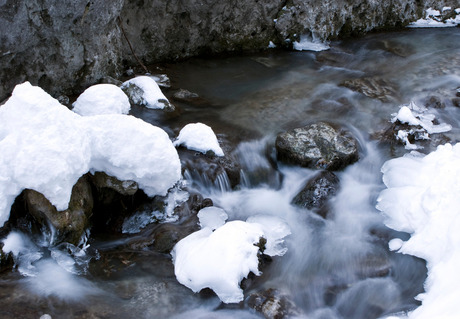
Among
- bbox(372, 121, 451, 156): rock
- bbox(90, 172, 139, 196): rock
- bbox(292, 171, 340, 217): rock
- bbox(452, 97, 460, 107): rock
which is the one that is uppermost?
bbox(90, 172, 139, 196): rock

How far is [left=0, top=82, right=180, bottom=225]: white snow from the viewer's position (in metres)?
4.19

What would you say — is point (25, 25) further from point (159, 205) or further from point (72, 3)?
point (159, 205)

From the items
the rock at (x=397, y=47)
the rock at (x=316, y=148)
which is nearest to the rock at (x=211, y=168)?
the rock at (x=316, y=148)

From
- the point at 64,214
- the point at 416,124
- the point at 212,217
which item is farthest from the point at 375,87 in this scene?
the point at 64,214

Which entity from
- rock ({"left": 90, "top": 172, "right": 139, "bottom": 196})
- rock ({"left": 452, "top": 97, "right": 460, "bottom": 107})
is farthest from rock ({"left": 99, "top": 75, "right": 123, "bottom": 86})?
rock ({"left": 452, "top": 97, "right": 460, "bottom": 107})

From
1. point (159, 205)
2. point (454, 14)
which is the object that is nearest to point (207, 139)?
point (159, 205)

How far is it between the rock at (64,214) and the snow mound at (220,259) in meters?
1.02

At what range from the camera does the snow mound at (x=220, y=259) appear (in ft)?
13.8

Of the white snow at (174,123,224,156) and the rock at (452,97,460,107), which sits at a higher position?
the white snow at (174,123,224,156)

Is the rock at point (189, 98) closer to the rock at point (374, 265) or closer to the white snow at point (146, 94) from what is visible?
the white snow at point (146, 94)

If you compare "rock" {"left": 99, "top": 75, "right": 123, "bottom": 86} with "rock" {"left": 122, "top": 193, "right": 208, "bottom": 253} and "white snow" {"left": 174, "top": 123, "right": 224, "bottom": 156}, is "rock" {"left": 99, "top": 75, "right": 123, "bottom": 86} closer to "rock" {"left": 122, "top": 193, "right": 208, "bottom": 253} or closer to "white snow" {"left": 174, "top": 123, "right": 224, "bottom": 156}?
"white snow" {"left": 174, "top": 123, "right": 224, "bottom": 156}

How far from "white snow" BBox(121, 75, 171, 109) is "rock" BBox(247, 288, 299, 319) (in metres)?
3.89

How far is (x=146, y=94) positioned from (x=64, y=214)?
10.9 ft

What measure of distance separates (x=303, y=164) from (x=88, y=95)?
10.5 feet
